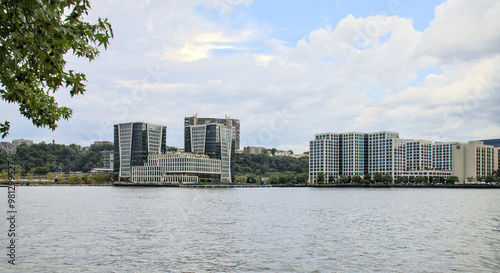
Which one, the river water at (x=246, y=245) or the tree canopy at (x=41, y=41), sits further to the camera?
the river water at (x=246, y=245)

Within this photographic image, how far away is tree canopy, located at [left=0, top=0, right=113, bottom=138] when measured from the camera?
1012 cm

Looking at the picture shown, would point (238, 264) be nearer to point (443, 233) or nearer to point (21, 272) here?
point (21, 272)

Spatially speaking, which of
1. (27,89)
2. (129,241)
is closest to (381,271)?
(129,241)

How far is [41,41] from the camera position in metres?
10.6

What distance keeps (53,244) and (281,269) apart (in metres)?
19.7

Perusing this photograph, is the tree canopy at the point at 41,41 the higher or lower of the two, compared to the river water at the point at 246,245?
higher

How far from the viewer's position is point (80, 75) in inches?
496

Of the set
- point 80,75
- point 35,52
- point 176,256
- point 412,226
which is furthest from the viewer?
point 412,226

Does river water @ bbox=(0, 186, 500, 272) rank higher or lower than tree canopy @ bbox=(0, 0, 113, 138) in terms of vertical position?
lower

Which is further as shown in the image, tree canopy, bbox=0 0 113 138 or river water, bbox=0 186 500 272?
river water, bbox=0 186 500 272

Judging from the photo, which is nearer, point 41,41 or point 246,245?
point 41,41

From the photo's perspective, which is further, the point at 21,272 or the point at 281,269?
the point at 281,269

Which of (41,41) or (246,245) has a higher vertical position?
(41,41)

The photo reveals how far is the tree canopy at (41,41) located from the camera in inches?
398
